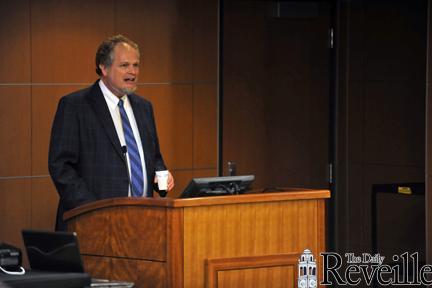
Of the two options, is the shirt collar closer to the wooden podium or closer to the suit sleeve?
the suit sleeve

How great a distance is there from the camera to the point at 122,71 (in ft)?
20.8

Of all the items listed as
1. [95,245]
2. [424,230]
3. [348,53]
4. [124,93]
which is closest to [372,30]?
Answer: [348,53]

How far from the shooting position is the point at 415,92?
8.50 metres

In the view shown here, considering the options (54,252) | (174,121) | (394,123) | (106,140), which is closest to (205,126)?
(174,121)

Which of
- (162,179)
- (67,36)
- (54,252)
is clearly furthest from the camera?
(67,36)

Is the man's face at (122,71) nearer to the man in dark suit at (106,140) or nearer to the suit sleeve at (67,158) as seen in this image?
the man in dark suit at (106,140)

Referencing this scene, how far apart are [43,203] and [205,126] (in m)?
1.54

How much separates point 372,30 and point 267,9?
0.88 m

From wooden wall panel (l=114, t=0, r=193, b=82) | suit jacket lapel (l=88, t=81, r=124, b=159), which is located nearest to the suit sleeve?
suit jacket lapel (l=88, t=81, r=124, b=159)

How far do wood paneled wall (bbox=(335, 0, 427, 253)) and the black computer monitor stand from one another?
3.11 meters

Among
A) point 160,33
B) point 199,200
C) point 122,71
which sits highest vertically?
point 160,33

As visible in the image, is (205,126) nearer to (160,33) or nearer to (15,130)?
(160,33)

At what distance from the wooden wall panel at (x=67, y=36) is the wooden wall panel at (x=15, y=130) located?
0.19 metres

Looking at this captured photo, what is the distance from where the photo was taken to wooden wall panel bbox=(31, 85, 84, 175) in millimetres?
7762
